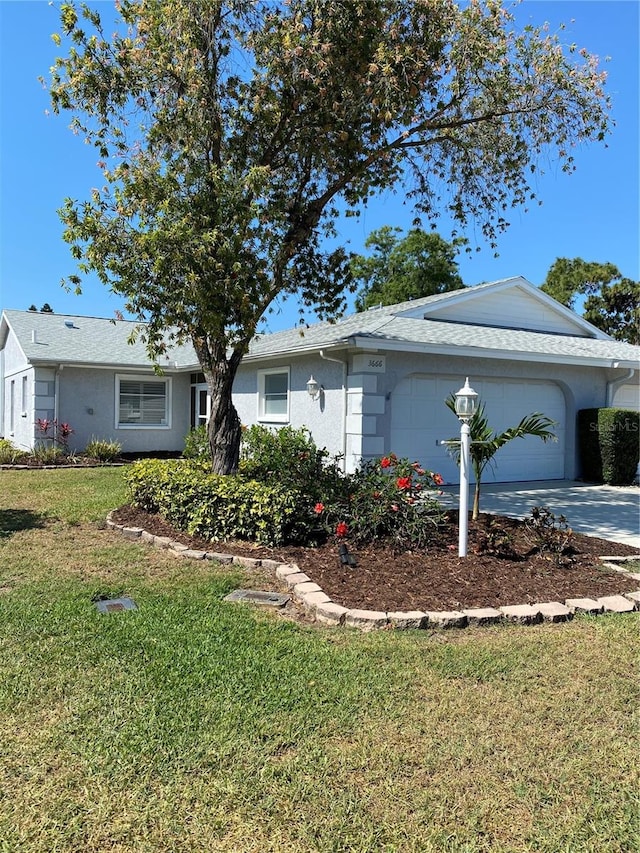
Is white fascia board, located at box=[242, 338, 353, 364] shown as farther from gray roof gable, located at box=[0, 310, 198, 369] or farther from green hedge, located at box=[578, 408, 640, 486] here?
green hedge, located at box=[578, 408, 640, 486]

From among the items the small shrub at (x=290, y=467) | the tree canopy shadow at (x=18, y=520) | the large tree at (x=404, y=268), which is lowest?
the tree canopy shadow at (x=18, y=520)

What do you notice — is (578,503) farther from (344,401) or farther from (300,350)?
(300,350)

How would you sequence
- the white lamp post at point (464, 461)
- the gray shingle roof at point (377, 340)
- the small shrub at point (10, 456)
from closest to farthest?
1. the white lamp post at point (464, 461)
2. the gray shingle roof at point (377, 340)
3. the small shrub at point (10, 456)

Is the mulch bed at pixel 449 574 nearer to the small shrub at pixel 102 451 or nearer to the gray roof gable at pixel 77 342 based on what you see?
the small shrub at pixel 102 451

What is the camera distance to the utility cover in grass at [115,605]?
181 inches

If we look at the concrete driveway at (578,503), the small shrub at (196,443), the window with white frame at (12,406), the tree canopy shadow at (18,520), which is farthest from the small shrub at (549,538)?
the window with white frame at (12,406)

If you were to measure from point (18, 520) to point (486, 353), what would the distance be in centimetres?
859

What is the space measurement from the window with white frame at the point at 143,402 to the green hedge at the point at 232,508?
9955 mm

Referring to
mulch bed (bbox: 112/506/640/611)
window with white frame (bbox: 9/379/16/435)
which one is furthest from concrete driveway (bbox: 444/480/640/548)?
window with white frame (bbox: 9/379/16/435)

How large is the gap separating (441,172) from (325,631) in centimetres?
774

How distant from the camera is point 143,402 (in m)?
17.3

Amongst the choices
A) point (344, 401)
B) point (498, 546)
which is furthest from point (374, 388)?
point (498, 546)

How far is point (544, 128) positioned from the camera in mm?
8109

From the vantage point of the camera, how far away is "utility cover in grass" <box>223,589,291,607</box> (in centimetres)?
485
